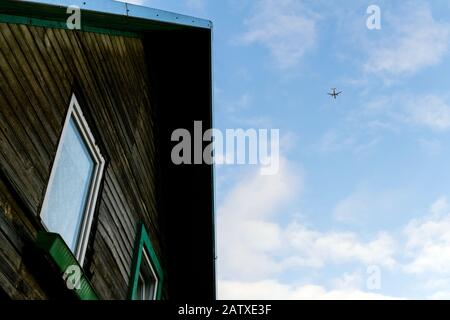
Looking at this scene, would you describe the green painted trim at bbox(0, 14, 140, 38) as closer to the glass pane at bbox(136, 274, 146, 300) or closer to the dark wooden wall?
the dark wooden wall

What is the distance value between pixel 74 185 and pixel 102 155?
0.74 m

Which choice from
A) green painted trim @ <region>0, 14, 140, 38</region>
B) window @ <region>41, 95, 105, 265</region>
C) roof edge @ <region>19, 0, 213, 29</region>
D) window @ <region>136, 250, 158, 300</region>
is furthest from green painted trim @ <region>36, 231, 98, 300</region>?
window @ <region>136, 250, 158, 300</region>

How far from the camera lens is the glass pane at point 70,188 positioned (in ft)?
14.0

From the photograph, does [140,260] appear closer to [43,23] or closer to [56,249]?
[56,249]

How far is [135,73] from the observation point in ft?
23.1

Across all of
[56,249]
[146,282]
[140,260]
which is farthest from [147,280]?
[56,249]

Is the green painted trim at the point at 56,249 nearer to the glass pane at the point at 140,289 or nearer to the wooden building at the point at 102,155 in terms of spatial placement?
the wooden building at the point at 102,155

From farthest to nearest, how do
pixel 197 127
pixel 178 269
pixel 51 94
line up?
pixel 178 269 < pixel 197 127 < pixel 51 94

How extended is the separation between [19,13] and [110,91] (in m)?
2.26

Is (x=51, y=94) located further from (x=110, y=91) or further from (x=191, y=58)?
(x=191, y=58)

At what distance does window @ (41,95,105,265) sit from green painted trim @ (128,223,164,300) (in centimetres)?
166

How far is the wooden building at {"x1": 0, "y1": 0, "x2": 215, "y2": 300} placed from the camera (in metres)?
3.64
